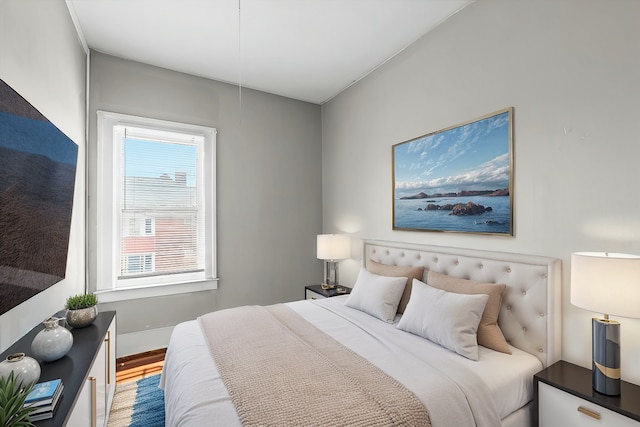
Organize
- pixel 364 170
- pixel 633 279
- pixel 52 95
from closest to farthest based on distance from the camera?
1. pixel 633 279
2. pixel 52 95
3. pixel 364 170

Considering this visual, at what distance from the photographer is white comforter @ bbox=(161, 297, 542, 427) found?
51.6 inches

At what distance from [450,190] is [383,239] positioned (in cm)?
91

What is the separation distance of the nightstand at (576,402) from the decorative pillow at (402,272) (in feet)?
3.15

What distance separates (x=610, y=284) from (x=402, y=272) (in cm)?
135

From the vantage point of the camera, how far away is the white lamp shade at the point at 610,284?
134cm

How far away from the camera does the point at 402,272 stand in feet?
8.41

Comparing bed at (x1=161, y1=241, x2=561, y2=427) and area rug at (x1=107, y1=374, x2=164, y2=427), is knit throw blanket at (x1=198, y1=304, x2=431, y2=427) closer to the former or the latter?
bed at (x1=161, y1=241, x2=561, y2=427)

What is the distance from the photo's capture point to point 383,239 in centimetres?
314

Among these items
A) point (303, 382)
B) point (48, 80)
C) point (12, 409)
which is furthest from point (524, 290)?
point (48, 80)

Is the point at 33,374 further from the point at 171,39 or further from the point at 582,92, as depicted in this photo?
the point at 582,92

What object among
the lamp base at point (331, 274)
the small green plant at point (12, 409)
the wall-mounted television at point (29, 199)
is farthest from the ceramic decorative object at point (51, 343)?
the lamp base at point (331, 274)

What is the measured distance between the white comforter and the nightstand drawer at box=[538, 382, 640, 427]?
0.09 meters

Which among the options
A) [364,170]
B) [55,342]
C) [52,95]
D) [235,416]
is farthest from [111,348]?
[364,170]

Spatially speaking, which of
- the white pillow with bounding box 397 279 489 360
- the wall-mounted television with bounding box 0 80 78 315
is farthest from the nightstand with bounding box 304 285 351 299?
the wall-mounted television with bounding box 0 80 78 315
